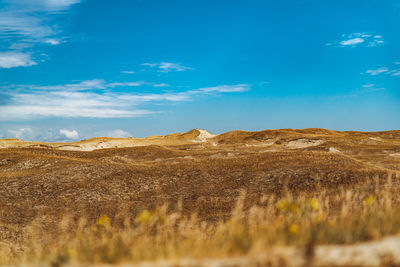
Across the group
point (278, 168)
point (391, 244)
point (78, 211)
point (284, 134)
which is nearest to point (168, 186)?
point (78, 211)

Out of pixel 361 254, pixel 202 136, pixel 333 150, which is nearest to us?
pixel 361 254

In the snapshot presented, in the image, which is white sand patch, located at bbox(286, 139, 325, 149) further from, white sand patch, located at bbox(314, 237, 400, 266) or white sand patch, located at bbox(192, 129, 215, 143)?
white sand patch, located at bbox(314, 237, 400, 266)

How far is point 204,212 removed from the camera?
19.5 metres

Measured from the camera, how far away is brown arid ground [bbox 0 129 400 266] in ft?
18.3

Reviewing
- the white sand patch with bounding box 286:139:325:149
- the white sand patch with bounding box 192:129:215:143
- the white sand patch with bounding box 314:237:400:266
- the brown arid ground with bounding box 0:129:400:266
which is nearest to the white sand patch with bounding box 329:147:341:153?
the white sand patch with bounding box 286:139:325:149

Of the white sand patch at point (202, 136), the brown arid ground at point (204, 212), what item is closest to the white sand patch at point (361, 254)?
the brown arid ground at point (204, 212)

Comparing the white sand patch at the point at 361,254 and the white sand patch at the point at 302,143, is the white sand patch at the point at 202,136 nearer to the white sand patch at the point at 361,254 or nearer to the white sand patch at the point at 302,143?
the white sand patch at the point at 302,143

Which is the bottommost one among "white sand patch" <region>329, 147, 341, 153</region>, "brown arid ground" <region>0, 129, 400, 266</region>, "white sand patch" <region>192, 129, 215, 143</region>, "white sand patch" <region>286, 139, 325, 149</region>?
"brown arid ground" <region>0, 129, 400, 266</region>

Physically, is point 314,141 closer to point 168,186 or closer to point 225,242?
point 168,186

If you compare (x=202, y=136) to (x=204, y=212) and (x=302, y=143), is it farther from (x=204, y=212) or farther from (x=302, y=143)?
(x=204, y=212)

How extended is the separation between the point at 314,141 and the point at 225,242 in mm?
62860

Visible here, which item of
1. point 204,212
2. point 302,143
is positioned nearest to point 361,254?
point 204,212

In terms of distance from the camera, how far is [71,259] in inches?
222

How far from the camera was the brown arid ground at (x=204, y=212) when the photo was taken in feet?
18.3
